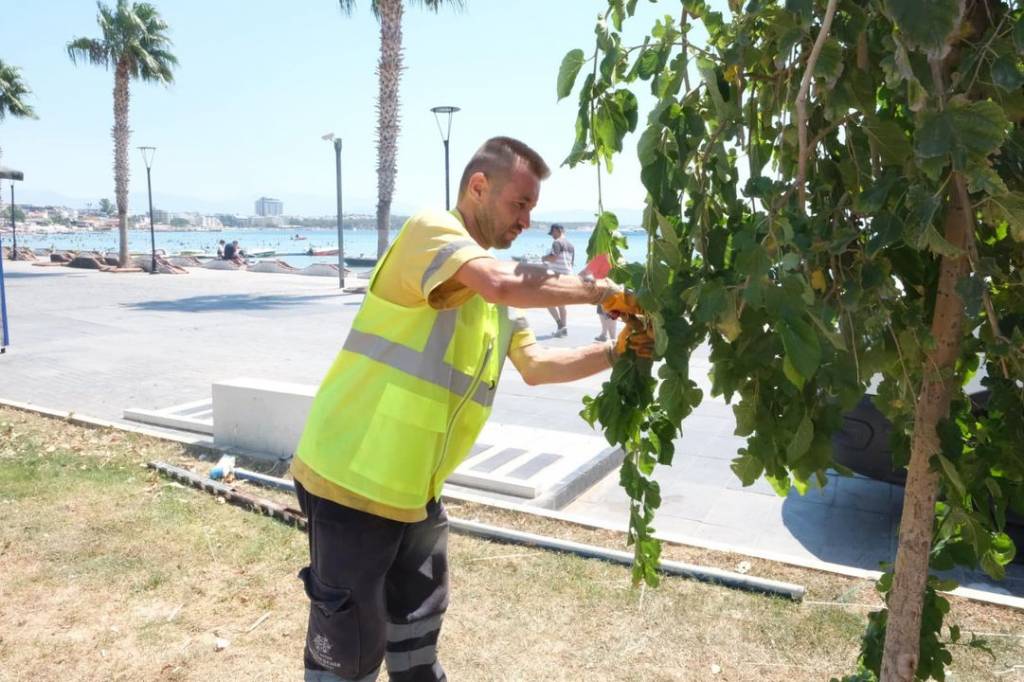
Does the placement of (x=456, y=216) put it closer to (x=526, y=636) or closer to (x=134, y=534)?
(x=526, y=636)

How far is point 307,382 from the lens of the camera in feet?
31.4

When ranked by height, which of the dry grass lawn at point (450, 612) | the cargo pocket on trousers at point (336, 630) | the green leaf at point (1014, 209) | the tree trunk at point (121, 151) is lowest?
the dry grass lawn at point (450, 612)

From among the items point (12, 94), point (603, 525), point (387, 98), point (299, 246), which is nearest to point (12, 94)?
point (12, 94)

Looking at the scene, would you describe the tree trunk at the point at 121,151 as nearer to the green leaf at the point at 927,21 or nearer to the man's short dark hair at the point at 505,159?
the man's short dark hair at the point at 505,159

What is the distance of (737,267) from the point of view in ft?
4.54

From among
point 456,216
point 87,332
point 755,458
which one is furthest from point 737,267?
point 87,332

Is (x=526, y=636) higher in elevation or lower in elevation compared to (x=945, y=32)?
lower

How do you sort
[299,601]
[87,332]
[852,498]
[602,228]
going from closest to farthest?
[602,228] < [299,601] < [852,498] < [87,332]

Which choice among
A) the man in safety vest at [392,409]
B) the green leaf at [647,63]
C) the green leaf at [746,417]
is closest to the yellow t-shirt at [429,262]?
the man in safety vest at [392,409]

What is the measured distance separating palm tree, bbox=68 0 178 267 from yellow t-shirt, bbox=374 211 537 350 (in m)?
32.0

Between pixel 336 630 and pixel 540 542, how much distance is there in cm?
237

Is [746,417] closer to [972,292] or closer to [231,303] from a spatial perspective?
[972,292]

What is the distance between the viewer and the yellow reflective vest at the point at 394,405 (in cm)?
240

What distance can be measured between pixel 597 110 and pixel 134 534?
160 inches
